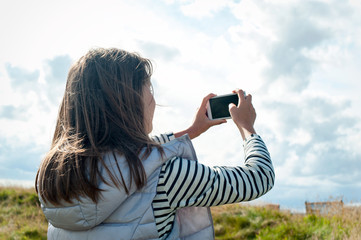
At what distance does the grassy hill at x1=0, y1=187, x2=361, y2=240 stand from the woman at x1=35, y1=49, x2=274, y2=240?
493cm

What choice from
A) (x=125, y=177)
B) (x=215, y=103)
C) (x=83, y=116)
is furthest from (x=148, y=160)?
(x=215, y=103)

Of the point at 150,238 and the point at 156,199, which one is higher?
the point at 156,199

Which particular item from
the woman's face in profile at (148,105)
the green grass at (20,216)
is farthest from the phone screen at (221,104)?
the green grass at (20,216)

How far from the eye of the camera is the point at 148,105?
2.12 m

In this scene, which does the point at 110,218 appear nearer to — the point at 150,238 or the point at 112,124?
the point at 150,238

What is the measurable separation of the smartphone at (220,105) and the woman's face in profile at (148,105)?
72 centimetres

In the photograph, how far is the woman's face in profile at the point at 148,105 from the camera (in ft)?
6.88

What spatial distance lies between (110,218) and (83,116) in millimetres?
565

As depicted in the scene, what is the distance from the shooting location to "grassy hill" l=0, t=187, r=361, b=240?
7.09 m

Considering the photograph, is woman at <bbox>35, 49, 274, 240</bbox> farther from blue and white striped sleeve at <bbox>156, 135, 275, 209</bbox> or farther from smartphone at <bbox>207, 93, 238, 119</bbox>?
smartphone at <bbox>207, 93, 238, 119</bbox>

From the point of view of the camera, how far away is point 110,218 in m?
1.91

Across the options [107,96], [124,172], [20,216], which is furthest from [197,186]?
[20,216]

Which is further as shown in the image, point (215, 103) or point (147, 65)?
point (215, 103)

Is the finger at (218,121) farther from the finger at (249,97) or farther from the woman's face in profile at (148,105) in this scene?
the woman's face in profile at (148,105)
